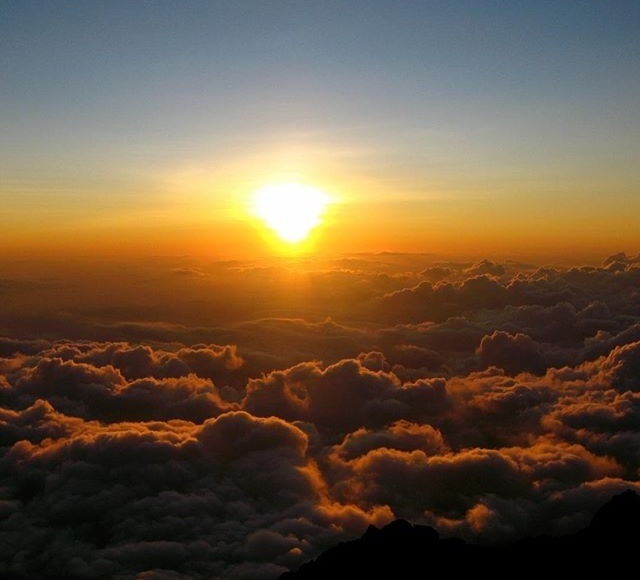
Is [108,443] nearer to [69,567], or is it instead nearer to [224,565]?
[69,567]

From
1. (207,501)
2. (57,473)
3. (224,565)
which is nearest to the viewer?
(224,565)

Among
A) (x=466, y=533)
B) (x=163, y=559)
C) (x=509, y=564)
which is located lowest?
(x=466, y=533)

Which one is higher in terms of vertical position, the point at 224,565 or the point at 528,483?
the point at 224,565

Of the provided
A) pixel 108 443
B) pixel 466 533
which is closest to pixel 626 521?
pixel 466 533

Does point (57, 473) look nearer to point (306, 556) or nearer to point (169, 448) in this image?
point (169, 448)

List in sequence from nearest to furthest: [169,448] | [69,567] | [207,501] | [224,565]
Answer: [224,565], [69,567], [207,501], [169,448]

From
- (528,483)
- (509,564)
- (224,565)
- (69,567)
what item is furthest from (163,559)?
(528,483)

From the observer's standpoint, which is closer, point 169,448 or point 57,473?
point 57,473
